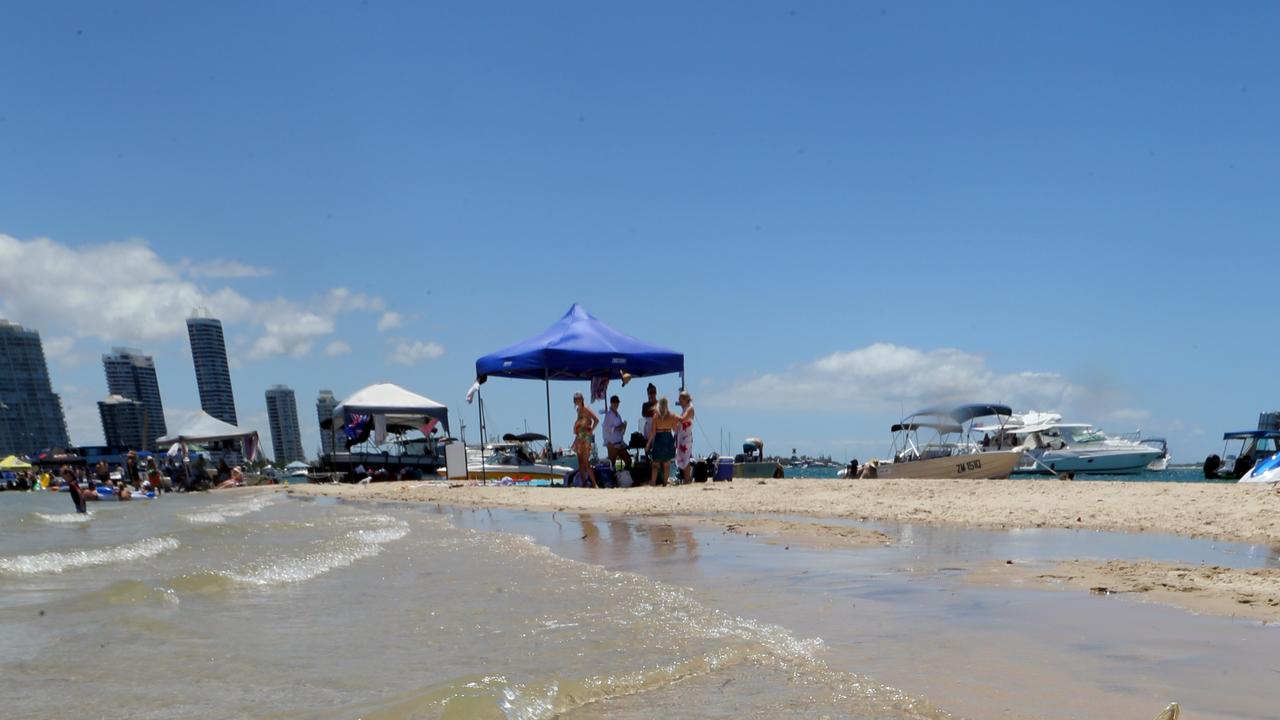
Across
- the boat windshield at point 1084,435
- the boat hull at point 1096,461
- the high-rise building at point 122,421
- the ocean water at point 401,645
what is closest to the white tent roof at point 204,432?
the ocean water at point 401,645

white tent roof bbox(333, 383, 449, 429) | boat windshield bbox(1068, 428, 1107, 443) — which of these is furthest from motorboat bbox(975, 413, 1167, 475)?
white tent roof bbox(333, 383, 449, 429)

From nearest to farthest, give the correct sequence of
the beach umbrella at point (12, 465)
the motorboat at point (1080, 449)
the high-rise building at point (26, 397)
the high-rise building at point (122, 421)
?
1. the motorboat at point (1080, 449)
2. the beach umbrella at point (12, 465)
3. the high-rise building at point (122, 421)
4. the high-rise building at point (26, 397)

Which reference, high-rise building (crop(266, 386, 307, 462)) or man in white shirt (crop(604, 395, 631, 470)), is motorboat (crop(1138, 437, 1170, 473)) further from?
high-rise building (crop(266, 386, 307, 462))

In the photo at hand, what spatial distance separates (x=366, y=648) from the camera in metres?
4.02

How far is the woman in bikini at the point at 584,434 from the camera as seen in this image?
15.8 m

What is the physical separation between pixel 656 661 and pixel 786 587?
1.98m

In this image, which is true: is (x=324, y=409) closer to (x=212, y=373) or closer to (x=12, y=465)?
(x=12, y=465)

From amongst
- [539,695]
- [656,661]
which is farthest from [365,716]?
[656,661]

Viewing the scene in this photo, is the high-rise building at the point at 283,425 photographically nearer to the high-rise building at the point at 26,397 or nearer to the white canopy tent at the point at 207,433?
the high-rise building at the point at 26,397

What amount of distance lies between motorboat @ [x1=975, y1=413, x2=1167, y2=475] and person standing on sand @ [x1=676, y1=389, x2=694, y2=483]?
29060 millimetres

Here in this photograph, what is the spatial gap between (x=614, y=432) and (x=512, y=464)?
16390 millimetres

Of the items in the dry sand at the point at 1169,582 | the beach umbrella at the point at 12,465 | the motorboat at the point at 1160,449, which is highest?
the beach umbrella at the point at 12,465

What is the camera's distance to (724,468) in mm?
16891

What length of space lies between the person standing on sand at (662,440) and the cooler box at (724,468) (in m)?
1.38
